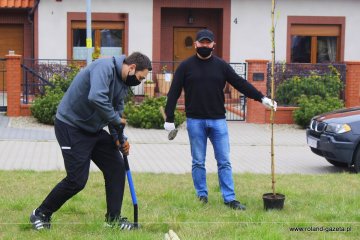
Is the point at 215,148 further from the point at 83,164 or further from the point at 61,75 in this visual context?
the point at 61,75

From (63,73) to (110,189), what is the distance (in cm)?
1236

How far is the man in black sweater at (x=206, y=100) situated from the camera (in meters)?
7.71

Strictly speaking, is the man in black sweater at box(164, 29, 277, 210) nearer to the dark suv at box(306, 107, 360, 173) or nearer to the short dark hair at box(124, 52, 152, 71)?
the short dark hair at box(124, 52, 152, 71)

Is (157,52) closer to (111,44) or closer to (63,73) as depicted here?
(111,44)

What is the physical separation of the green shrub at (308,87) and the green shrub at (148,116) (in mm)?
3003

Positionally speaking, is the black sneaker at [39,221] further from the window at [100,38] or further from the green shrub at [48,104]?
the window at [100,38]

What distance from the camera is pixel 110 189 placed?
662 centimetres

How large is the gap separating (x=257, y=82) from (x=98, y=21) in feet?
21.6

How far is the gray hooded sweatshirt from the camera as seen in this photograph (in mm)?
6129

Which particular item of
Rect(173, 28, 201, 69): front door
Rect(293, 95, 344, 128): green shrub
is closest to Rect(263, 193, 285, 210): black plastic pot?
Rect(293, 95, 344, 128): green shrub

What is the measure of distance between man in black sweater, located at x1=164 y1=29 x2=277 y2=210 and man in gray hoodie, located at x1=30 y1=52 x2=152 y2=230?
4.60 feet

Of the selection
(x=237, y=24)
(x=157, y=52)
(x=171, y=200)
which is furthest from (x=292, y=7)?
(x=171, y=200)

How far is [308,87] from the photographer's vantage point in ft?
58.9

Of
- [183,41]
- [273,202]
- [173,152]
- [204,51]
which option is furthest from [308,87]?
[273,202]
